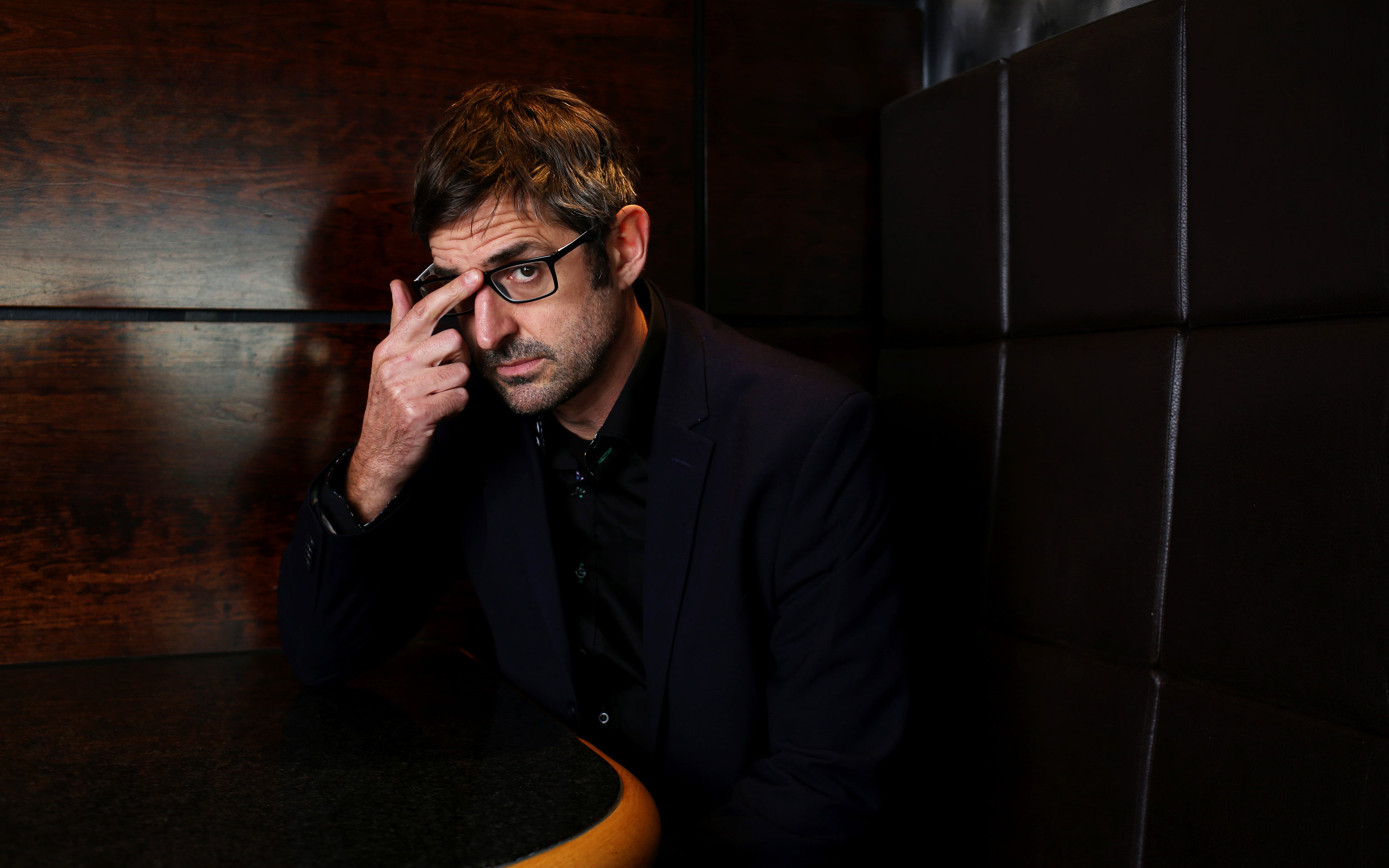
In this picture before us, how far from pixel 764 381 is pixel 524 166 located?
43cm

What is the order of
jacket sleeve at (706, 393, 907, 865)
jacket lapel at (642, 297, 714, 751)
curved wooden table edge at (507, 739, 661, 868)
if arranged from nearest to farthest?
curved wooden table edge at (507, 739, 661, 868)
jacket sleeve at (706, 393, 907, 865)
jacket lapel at (642, 297, 714, 751)

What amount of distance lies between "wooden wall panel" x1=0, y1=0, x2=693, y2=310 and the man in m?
0.25

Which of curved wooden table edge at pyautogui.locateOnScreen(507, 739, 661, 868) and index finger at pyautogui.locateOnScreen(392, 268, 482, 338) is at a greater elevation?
index finger at pyautogui.locateOnScreen(392, 268, 482, 338)

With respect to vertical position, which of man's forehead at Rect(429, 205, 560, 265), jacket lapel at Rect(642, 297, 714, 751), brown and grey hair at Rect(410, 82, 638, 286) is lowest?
jacket lapel at Rect(642, 297, 714, 751)

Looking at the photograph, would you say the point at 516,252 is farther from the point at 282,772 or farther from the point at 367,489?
the point at 282,772

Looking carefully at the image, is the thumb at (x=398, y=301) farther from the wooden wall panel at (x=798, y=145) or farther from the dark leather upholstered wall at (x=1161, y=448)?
the dark leather upholstered wall at (x=1161, y=448)

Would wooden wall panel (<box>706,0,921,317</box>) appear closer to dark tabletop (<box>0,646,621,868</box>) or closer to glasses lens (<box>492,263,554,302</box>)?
glasses lens (<box>492,263,554,302</box>)

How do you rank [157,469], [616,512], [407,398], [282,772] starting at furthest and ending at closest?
[157,469] < [616,512] < [407,398] < [282,772]

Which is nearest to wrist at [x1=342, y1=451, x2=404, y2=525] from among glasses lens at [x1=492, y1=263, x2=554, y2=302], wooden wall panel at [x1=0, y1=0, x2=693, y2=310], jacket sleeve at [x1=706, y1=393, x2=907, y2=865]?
glasses lens at [x1=492, y1=263, x2=554, y2=302]

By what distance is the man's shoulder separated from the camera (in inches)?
49.2

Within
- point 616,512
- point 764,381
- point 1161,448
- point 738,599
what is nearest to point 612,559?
point 616,512

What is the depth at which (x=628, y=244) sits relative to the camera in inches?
54.6

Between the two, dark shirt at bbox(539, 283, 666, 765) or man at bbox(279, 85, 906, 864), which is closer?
man at bbox(279, 85, 906, 864)

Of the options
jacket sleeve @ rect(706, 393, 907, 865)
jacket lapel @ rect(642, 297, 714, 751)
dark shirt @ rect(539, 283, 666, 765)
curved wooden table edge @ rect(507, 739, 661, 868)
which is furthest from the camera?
dark shirt @ rect(539, 283, 666, 765)
